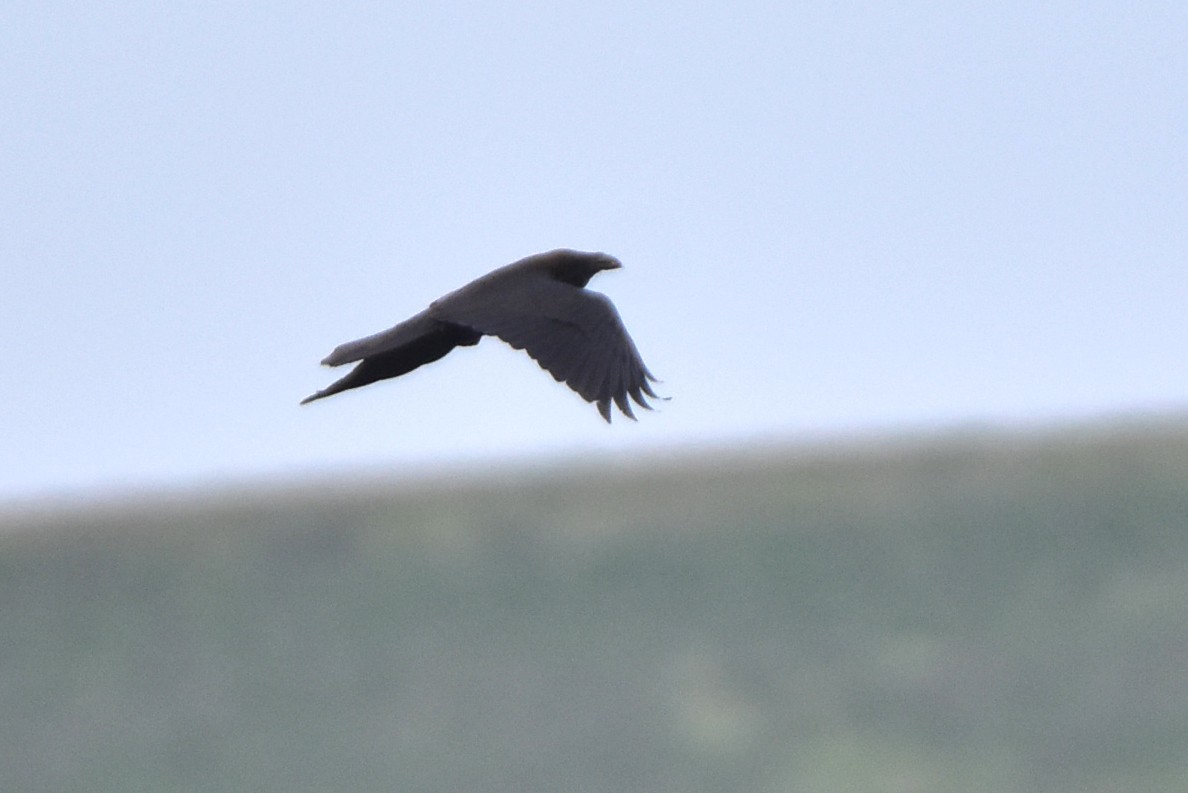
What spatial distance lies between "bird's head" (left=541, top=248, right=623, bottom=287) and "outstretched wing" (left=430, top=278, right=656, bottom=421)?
1.55ft

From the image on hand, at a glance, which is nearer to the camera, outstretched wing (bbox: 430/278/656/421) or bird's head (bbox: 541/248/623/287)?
outstretched wing (bbox: 430/278/656/421)

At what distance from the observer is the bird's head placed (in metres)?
10.5

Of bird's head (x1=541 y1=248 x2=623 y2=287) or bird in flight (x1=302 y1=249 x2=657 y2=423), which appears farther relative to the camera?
bird's head (x1=541 y1=248 x2=623 y2=287)

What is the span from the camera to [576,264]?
10.6 m

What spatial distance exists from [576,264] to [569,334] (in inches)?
32.9

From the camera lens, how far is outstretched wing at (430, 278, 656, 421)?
966 centimetres

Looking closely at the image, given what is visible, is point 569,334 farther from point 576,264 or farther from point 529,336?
point 576,264

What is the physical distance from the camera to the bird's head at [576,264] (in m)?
10.5

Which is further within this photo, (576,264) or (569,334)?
(576,264)

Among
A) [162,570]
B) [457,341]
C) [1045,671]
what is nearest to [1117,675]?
[1045,671]

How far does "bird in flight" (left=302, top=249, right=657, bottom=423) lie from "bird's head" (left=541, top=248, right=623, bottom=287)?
0.40 ft

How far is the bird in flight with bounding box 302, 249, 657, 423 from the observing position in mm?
9680

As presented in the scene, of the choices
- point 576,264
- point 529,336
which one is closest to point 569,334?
point 529,336

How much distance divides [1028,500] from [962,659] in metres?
1.77
